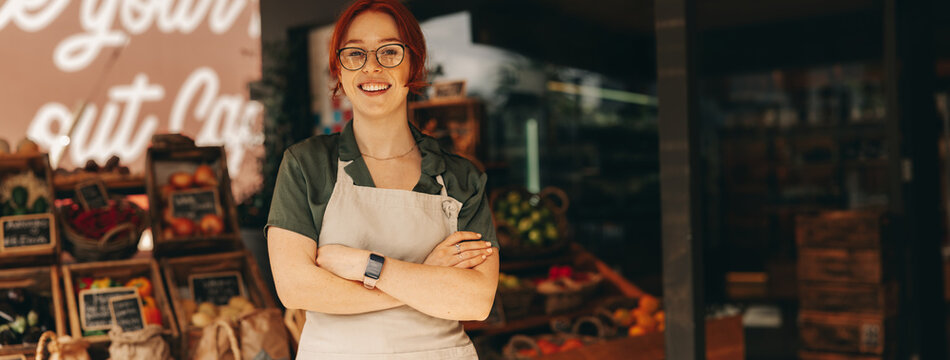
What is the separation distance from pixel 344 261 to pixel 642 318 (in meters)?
2.82

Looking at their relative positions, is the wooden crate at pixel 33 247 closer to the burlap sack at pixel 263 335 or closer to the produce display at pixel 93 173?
the produce display at pixel 93 173

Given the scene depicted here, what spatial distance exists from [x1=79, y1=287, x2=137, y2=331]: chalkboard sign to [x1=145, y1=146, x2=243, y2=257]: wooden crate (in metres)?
0.35

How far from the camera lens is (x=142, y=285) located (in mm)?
3545

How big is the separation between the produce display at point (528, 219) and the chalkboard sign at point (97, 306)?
2.11 meters

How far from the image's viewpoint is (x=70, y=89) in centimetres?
775

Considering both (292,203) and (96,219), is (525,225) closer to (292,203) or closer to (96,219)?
(96,219)

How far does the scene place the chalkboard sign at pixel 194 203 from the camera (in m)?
3.81

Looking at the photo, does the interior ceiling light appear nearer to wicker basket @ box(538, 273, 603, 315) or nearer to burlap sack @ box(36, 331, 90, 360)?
wicker basket @ box(538, 273, 603, 315)

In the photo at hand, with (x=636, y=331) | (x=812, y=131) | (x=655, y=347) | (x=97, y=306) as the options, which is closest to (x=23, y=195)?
(x=97, y=306)

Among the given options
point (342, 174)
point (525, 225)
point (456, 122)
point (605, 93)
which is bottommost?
point (525, 225)

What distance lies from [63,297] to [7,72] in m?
4.86

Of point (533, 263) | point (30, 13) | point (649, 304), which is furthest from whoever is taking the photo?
point (30, 13)

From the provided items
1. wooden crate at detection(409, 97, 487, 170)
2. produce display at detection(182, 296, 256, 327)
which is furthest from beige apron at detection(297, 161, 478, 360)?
wooden crate at detection(409, 97, 487, 170)

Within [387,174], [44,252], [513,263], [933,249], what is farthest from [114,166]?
[933,249]
